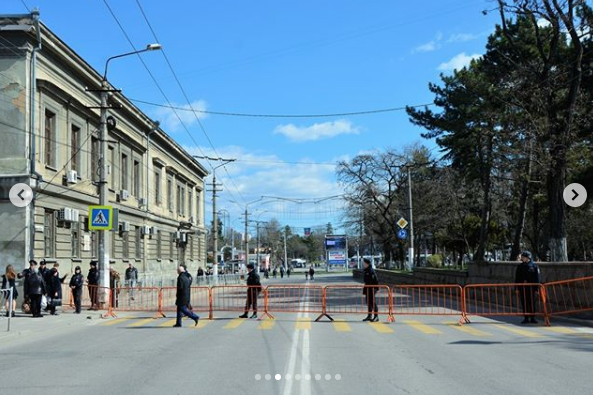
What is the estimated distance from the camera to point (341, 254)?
82875 mm

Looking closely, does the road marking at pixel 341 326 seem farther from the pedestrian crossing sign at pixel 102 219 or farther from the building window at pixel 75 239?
the building window at pixel 75 239

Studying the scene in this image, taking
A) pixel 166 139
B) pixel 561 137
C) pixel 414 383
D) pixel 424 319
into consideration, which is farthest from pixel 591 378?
pixel 166 139

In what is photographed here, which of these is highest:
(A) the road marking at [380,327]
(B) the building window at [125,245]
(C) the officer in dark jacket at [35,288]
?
(B) the building window at [125,245]

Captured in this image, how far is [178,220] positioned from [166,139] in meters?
8.55

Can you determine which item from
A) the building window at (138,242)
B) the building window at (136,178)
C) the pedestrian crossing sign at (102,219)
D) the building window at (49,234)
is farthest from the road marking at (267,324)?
the building window at (136,178)

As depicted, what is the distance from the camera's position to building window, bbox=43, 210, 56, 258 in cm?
2434

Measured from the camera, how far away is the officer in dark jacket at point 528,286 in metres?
16.1

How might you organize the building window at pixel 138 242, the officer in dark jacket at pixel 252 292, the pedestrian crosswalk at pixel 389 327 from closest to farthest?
the pedestrian crosswalk at pixel 389 327 < the officer in dark jacket at pixel 252 292 < the building window at pixel 138 242

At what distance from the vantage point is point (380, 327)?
15.1m

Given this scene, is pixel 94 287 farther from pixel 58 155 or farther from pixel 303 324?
pixel 303 324

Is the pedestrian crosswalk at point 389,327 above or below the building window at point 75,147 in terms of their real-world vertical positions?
below

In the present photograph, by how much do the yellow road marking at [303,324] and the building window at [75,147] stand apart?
50.6 feet

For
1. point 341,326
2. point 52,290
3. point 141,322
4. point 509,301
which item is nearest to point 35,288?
point 52,290

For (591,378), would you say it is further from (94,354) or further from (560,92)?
(560,92)
